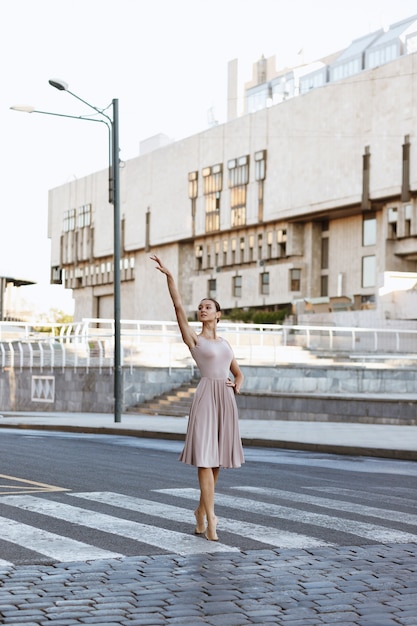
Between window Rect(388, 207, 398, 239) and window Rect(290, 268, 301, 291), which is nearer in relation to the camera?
window Rect(388, 207, 398, 239)

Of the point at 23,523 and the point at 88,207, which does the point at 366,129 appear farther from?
the point at 23,523

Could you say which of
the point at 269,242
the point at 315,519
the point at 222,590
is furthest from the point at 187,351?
the point at 269,242

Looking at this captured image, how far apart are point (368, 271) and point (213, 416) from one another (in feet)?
204

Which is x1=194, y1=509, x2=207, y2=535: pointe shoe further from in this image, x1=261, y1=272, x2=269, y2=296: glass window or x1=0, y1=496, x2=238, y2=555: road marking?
x1=261, y1=272, x2=269, y2=296: glass window

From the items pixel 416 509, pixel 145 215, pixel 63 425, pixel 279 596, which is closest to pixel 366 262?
pixel 145 215

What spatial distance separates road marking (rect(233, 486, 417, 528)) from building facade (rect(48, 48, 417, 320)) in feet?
154

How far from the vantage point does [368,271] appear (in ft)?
229

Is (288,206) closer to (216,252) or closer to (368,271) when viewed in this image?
(368,271)

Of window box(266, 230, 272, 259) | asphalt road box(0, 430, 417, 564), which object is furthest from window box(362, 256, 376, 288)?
asphalt road box(0, 430, 417, 564)

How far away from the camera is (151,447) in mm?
19672

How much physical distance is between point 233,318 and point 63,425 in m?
49.2

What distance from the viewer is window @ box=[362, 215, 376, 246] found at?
229ft

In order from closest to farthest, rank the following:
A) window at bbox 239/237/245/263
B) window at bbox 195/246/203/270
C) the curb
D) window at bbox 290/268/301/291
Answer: the curb → window at bbox 290/268/301/291 → window at bbox 239/237/245/263 → window at bbox 195/246/203/270

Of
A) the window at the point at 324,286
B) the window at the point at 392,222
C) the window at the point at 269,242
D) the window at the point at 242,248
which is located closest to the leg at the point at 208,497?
the window at the point at 392,222
